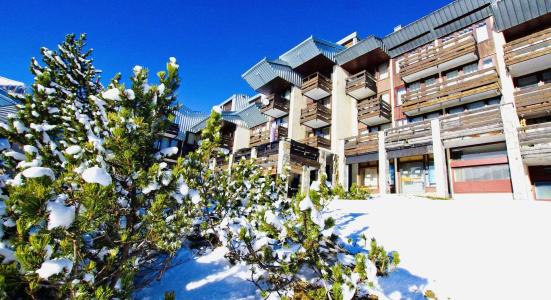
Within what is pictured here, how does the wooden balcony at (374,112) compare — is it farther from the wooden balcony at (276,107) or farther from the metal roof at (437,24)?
the wooden balcony at (276,107)

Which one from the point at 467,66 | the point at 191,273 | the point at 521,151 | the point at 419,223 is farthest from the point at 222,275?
the point at 467,66

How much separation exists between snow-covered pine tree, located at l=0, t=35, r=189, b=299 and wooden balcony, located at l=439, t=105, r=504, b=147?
50.8 ft

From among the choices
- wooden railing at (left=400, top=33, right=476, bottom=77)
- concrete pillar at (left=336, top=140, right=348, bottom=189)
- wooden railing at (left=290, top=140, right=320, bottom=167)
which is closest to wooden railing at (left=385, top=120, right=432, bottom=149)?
concrete pillar at (left=336, top=140, right=348, bottom=189)

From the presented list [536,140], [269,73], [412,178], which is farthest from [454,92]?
[269,73]

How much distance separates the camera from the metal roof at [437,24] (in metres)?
17.6

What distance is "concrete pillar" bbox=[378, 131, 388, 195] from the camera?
16.7 metres

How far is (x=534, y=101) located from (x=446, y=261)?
47.9 ft

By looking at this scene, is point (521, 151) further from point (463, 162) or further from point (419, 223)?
point (419, 223)

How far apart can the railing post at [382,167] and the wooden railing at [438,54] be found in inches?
235

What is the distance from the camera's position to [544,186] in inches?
551

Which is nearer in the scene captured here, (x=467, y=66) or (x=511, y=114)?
(x=511, y=114)

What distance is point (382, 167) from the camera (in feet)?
56.3

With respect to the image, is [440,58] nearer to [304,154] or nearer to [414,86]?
[414,86]

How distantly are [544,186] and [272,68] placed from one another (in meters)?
20.5
